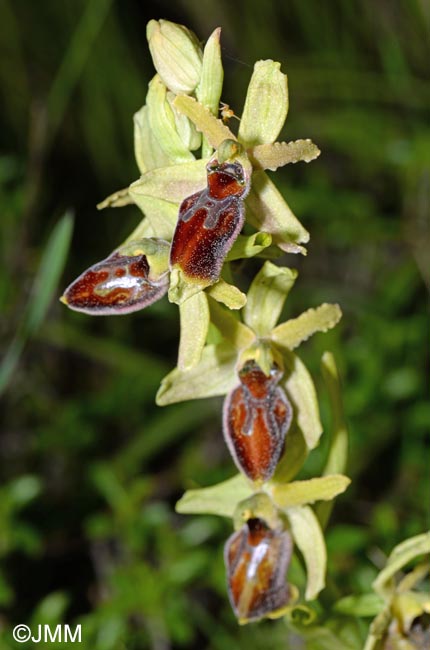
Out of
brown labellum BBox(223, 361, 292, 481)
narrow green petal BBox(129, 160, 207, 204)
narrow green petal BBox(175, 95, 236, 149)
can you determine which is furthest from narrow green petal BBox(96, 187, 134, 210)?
brown labellum BBox(223, 361, 292, 481)

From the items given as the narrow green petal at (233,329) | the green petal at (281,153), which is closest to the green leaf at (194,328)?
the narrow green petal at (233,329)

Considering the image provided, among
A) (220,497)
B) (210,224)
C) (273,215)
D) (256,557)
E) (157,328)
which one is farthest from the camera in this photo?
(157,328)

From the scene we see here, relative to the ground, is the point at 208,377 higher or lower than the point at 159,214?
lower

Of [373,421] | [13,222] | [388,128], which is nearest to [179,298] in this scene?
[373,421]

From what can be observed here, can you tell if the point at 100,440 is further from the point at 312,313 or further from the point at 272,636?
the point at 312,313

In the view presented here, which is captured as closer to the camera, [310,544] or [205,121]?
[205,121]

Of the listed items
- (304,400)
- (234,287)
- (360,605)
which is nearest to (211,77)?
(234,287)

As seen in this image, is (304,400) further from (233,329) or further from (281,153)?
(281,153)
